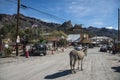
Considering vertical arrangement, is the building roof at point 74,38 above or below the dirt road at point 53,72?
above

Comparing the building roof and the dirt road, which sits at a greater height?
the building roof

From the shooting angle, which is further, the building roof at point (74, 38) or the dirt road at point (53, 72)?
the building roof at point (74, 38)

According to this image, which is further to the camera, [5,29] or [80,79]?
[5,29]

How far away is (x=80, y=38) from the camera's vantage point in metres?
123

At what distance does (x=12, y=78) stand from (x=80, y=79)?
380 centimetres

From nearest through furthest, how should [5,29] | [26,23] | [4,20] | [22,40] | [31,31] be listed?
[22,40]
[31,31]
[5,29]
[4,20]
[26,23]

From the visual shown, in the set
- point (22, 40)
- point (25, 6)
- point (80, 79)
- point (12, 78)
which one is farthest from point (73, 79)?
point (22, 40)

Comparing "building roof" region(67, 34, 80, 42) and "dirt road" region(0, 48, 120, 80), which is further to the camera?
"building roof" region(67, 34, 80, 42)

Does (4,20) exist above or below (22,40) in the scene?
above

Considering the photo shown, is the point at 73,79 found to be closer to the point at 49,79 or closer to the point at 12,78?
the point at 49,79

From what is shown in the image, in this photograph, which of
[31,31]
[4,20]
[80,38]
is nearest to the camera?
[31,31]

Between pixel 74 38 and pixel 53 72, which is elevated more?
pixel 74 38

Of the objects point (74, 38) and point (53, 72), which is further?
point (74, 38)

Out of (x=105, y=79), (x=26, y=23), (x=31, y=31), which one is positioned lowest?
(x=105, y=79)
